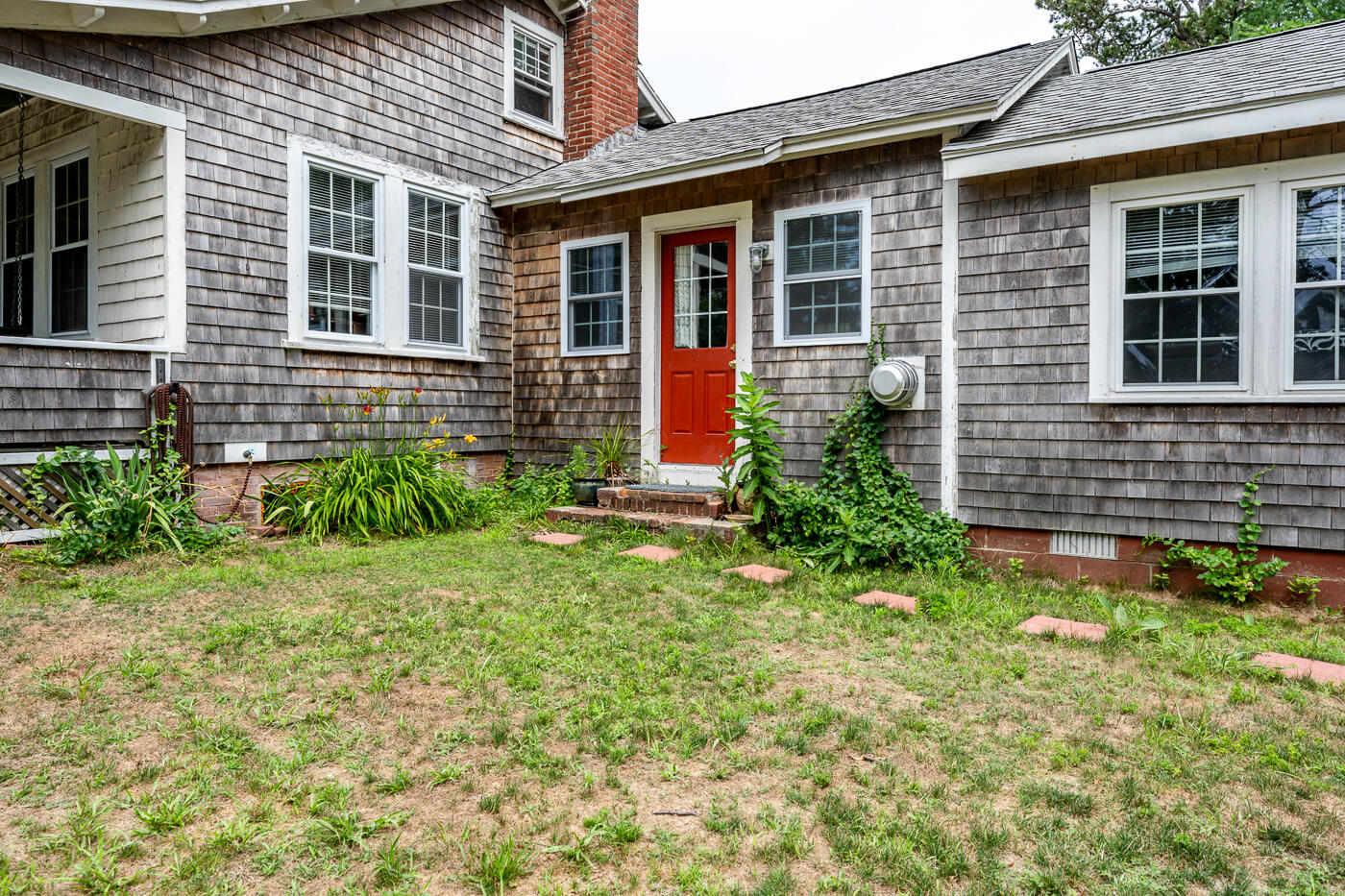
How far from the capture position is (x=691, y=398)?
7.72 metres

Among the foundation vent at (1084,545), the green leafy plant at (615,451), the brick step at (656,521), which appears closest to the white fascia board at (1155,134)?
the foundation vent at (1084,545)

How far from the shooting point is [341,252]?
7.50m

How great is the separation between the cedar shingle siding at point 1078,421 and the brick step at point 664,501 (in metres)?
1.92

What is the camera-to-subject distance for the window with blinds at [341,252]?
7336 millimetres

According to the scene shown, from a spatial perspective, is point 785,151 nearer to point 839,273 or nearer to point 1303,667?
point 839,273

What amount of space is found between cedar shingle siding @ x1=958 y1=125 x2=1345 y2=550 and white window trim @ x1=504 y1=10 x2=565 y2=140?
5220 millimetres

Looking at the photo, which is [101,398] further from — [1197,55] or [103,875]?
[1197,55]

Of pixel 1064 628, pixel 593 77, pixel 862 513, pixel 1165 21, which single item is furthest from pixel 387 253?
pixel 1165 21

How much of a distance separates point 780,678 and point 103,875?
2331 mm

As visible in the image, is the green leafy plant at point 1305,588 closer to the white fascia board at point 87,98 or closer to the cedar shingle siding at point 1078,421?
the cedar shingle siding at point 1078,421

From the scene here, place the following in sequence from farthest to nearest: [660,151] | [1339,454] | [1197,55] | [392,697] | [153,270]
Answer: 1. [660,151]
2. [1197,55]
3. [153,270]
4. [1339,454]
5. [392,697]

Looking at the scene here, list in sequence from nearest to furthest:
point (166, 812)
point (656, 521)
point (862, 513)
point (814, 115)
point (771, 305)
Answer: point (166, 812) < point (862, 513) < point (656, 521) < point (771, 305) < point (814, 115)

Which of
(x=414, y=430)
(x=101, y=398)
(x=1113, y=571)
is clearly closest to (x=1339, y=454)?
(x=1113, y=571)

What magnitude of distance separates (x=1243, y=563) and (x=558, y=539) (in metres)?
4.58
